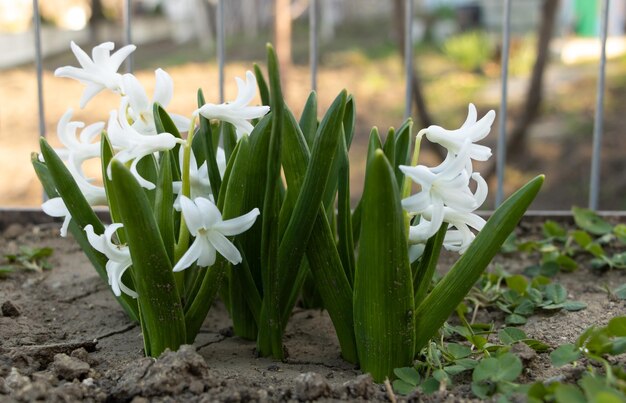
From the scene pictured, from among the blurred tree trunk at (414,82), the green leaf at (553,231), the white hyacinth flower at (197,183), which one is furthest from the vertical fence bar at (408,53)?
the blurred tree trunk at (414,82)

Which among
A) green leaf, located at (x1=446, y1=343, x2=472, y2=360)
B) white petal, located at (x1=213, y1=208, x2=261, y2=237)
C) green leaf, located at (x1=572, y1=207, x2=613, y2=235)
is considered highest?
white petal, located at (x1=213, y1=208, x2=261, y2=237)

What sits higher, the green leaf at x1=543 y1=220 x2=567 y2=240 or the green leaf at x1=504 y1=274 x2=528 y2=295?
the green leaf at x1=543 y1=220 x2=567 y2=240

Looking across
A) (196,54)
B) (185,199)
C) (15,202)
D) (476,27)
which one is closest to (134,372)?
(185,199)

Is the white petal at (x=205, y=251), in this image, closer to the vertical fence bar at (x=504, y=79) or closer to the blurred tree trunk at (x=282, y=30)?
the vertical fence bar at (x=504, y=79)

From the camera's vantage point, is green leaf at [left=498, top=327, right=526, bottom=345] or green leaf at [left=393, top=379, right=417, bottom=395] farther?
green leaf at [left=498, top=327, right=526, bottom=345]

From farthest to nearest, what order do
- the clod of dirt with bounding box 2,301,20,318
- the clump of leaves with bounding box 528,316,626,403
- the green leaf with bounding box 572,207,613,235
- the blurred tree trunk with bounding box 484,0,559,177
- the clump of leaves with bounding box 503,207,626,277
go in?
the blurred tree trunk with bounding box 484,0,559,177 < the green leaf with bounding box 572,207,613,235 < the clump of leaves with bounding box 503,207,626,277 < the clod of dirt with bounding box 2,301,20,318 < the clump of leaves with bounding box 528,316,626,403

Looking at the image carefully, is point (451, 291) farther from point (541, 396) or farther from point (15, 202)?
point (15, 202)

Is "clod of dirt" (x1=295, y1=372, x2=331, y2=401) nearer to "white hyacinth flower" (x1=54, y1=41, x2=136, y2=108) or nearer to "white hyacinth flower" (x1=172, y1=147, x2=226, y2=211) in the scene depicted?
"white hyacinth flower" (x1=172, y1=147, x2=226, y2=211)

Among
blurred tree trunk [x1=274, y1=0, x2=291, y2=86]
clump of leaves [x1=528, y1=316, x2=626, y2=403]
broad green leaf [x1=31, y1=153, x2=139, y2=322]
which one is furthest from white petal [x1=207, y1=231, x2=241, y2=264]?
blurred tree trunk [x1=274, y1=0, x2=291, y2=86]
